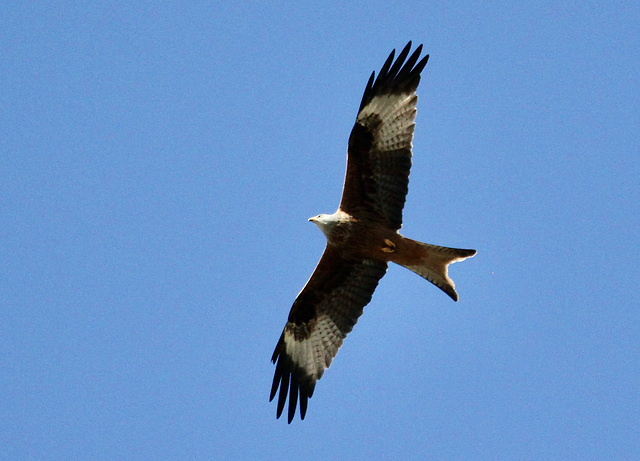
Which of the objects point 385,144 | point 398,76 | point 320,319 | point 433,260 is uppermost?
point 398,76

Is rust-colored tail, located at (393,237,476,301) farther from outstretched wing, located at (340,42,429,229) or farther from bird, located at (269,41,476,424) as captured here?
outstretched wing, located at (340,42,429,229)

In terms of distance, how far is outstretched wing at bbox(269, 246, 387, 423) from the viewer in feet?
33.3

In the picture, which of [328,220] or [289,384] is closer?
[328,220]

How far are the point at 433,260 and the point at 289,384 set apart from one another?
2.47m

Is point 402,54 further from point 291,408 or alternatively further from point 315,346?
point 291,408

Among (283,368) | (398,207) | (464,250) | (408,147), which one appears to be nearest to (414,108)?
(408,147)

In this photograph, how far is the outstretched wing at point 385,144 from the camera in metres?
9.64

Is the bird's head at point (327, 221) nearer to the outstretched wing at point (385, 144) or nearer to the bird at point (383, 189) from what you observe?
the bird at point (383, 189)

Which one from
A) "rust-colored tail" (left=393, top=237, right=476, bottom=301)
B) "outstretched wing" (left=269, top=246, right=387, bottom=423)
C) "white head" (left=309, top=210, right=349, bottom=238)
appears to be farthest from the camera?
"outstretched wing" (left=269, top=246, right=387, bottom=423)

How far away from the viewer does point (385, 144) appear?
964 cm

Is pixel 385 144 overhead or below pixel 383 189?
overhead

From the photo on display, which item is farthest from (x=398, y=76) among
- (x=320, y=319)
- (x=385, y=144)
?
(x=320, y=319)

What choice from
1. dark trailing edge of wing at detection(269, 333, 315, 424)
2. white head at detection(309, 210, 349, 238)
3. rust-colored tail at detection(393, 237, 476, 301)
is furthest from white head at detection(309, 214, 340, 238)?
dark trailing edge of wing at detection(269, 333, 315, 424)

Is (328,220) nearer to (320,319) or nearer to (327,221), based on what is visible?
(327,221)
